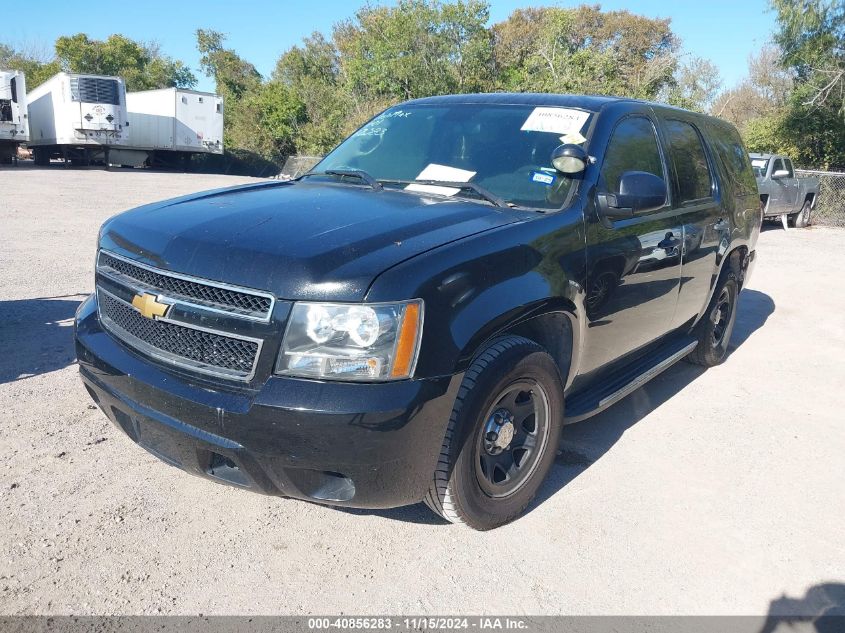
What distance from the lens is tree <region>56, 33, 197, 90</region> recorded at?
4978cm

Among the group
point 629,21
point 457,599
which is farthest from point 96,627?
point 629,21

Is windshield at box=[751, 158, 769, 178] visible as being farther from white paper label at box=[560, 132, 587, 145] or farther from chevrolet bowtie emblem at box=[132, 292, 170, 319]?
chevrolet bowtie emblem at box=[132, 292, 170, 319]

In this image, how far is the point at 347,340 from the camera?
2.42m

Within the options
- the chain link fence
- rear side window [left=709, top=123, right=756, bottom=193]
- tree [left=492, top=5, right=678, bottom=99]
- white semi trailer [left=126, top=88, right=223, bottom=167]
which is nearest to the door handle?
rear side window [left=709, top=123, right=756, bottom=193]

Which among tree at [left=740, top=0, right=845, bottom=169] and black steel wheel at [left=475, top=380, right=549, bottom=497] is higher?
tree at [left=740, top=0, right=845, bottom=169]

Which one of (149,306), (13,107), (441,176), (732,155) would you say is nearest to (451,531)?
(149,306)

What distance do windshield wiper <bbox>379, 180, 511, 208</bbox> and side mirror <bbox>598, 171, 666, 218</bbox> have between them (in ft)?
1.82

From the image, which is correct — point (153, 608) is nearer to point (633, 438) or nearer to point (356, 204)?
point (356, 204)

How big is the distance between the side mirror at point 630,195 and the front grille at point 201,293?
1.87m

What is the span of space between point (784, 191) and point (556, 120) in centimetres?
1524

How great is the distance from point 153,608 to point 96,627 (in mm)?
192

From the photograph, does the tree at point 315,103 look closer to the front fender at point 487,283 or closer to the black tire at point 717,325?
the black tire at point 717,325

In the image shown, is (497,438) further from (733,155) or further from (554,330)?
(733,155)

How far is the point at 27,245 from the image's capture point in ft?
30.3
